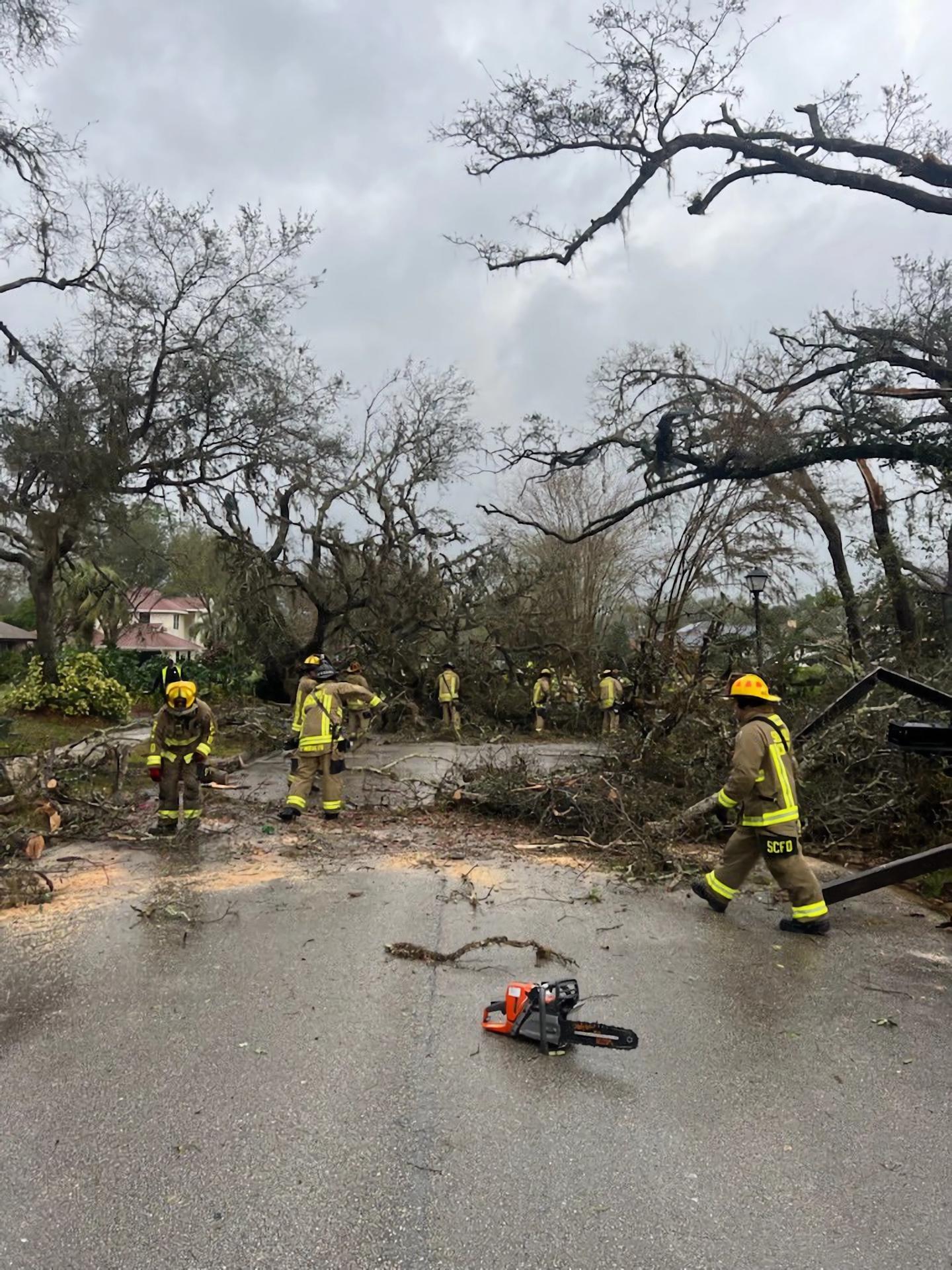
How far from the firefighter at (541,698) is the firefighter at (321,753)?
10449 millimetres

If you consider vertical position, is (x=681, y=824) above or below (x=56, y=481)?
below

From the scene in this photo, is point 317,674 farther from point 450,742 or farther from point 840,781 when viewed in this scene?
point 450,742

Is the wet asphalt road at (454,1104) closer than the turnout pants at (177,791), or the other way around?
the wet asphalt road at (454,1104)

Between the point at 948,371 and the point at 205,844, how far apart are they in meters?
10.8

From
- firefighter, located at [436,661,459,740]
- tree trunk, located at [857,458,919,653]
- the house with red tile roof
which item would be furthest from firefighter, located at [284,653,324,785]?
the house with red tile roof

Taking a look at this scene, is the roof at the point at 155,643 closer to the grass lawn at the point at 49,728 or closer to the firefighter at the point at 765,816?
the grass lawn at the point at 49,728

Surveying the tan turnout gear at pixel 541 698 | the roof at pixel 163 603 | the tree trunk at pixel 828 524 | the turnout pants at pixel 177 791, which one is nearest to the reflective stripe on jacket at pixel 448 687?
the tan turnout gear at pixel 541 698

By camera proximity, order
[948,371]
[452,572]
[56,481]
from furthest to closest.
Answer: [452,572] < [56,481] < [948,371]

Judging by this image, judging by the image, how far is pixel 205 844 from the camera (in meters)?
7.70

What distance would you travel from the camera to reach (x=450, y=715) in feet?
62.3

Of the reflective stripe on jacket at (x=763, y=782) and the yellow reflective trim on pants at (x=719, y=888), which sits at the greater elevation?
the reflective stripe on jacket at (x=763, y=782)

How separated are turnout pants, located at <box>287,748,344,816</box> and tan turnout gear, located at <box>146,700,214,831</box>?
1.00 meters

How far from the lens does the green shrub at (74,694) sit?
1806cm

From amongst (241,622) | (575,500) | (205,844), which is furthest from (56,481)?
(575,500)
